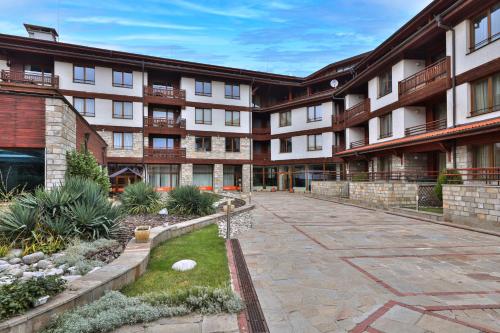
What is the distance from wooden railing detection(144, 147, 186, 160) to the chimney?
44.9 feet

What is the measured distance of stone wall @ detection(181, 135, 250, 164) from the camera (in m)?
30.6

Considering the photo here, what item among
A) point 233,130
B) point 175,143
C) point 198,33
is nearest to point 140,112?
point 175,143

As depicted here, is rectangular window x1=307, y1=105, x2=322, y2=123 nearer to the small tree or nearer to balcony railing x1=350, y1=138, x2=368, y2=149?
balcony railing x1=350, y1=138, x2=368, y2=149

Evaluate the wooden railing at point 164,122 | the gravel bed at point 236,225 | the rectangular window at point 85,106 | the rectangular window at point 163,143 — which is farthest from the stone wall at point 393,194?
Answer: the rectangular window at point 85,106

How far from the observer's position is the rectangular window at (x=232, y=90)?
3278 cm

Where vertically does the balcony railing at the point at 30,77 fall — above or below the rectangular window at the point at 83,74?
below

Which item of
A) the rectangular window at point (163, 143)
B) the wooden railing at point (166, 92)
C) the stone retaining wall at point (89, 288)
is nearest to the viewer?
the stone retaining wall at point (89, 288)

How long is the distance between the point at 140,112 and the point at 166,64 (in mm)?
6518

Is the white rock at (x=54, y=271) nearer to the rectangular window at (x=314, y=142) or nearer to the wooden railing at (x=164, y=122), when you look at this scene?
the wooden railing at (x=164, y=122)

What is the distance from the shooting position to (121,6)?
1188cm

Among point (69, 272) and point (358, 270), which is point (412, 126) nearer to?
point (358, 270)

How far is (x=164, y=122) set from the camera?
98.2 feet

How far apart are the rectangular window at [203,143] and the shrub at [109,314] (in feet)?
91.3

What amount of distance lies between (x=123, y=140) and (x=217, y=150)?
9222mm
